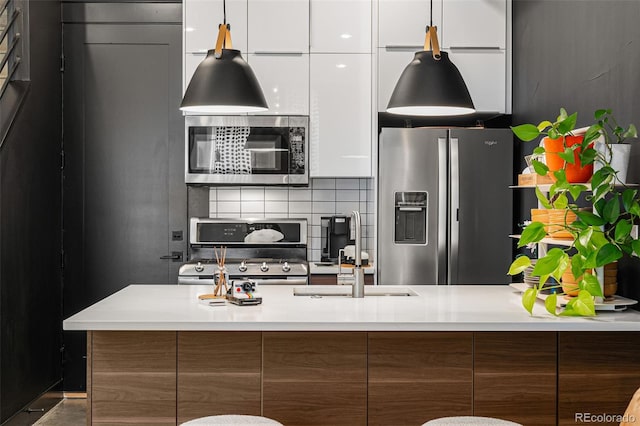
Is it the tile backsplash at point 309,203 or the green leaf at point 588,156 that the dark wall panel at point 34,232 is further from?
the green leaf at point 588,156

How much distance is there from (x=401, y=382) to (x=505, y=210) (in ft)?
6.83

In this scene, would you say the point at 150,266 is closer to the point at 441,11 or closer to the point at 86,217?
the point at 86,217

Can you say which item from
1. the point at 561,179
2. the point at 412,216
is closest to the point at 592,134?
the point at 561,179

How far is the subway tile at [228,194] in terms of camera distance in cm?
505

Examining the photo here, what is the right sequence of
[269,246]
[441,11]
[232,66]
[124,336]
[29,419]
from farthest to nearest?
[269,246] < [441,11] < [29,419] < [232,66] < [124,336]

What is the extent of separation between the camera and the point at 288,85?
15.2ft

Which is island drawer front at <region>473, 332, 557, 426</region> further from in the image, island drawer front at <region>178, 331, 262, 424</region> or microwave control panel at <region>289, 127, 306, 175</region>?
microwave control panel at <region>289, 127, 306, 175</region>

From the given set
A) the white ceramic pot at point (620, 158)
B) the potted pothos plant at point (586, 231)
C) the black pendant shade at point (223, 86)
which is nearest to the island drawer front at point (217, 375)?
the black pendant shade at point (223, 86)

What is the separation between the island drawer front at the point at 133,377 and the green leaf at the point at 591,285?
5.14ft

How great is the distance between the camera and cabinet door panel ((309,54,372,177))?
15.3 feet

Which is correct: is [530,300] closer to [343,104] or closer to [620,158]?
[620,158]

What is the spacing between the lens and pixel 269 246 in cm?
480

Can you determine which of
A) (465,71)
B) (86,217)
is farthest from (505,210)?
(86,217)

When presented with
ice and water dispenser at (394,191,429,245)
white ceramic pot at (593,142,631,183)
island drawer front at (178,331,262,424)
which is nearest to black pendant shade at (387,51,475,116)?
white ceramic pot at (593,142,631,183)
